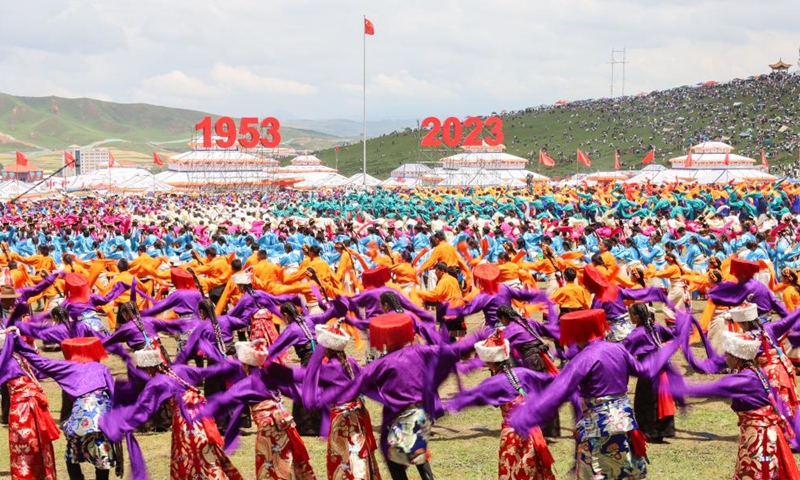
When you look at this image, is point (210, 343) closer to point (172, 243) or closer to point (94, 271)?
point (94, 271)

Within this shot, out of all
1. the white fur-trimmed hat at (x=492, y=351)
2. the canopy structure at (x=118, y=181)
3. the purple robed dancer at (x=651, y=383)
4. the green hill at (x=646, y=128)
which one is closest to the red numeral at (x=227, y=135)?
the canopy structure at (x=118, y=181)

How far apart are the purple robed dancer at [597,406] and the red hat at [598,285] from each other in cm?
290

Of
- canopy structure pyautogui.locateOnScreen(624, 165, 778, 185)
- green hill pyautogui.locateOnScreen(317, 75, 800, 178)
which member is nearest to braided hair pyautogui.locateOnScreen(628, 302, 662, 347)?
canopy structure pyautogui.locateOnScreen(624, 165, 778, 185)

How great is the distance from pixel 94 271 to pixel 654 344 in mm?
9482

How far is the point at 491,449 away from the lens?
30.0ft

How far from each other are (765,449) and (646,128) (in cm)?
10404

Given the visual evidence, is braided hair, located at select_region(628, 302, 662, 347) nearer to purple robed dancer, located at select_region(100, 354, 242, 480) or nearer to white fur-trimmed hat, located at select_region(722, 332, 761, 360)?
white fur-trimmed hat, located at select_region(722, 332, 761, 360)

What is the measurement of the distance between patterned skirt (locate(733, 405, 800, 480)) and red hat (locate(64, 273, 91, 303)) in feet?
25.6

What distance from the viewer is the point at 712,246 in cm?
1844

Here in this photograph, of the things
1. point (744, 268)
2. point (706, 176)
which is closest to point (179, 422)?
point (744, 268)

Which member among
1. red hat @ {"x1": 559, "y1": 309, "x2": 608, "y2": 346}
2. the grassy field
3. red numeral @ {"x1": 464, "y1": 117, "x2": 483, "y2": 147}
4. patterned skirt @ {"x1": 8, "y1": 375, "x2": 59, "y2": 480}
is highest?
red numeral @ {"x1": 464, "y1": 117, "x2": 483, "y2": 147}

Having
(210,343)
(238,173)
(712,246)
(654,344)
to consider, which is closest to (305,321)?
(210,343)

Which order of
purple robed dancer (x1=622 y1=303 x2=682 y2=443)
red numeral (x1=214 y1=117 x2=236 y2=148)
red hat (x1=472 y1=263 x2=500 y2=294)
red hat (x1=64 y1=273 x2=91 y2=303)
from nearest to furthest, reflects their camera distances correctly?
purple robed dancer (x1=622 y1=303 x2=682 y2=443) < red hat (x1=472 y1=263 x2=500 y2=294) < red hat (x1=64 y1=273 x2=91 y2=303) < red numeral (x1=214 y1=117 x2=236 y2=148)

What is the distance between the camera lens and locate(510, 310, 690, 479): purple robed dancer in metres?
5.72
